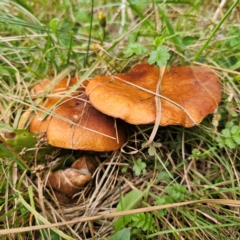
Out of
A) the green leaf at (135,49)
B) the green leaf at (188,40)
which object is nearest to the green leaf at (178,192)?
the green leaf at (135,49)

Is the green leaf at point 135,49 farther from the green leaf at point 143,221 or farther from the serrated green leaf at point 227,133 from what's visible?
the green leaf at point 143,221

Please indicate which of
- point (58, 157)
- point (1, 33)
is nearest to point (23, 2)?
point (1, 33)

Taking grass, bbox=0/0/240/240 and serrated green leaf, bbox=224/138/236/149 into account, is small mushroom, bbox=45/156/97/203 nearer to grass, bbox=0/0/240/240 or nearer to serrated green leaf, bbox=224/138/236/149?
grass, bbox=0/0/240/240

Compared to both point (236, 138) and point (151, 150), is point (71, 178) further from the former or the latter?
point (236, 138)

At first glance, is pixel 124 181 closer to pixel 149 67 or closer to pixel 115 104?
pixel 115 104

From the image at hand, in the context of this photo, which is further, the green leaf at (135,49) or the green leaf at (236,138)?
the green leaf at (135,49)

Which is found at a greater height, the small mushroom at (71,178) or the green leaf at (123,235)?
the green leaf at (123,235)

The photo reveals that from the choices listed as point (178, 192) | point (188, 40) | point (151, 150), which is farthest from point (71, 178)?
point (188, 40)

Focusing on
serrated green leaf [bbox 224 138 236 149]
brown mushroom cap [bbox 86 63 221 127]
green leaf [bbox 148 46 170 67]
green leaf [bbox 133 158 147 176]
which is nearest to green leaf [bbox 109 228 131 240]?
green leaf [bbox 133 158 147 176]
